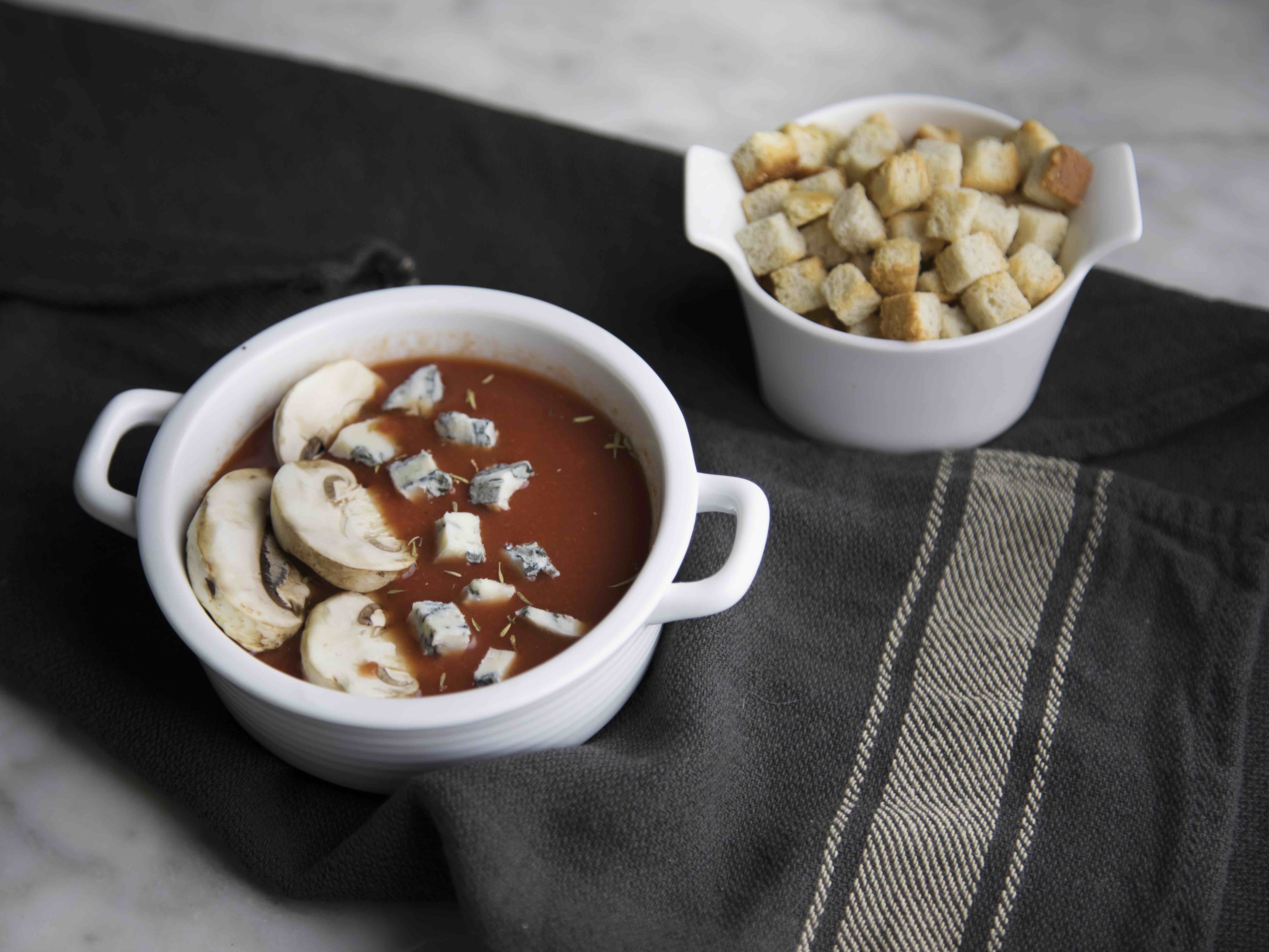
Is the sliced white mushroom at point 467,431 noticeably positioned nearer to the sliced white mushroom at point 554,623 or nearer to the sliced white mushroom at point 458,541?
the sliced white mushroom at point 458,541

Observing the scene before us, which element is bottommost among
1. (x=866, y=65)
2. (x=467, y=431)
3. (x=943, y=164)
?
(x=866, y=65)

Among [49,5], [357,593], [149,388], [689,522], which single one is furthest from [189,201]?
[689,522]

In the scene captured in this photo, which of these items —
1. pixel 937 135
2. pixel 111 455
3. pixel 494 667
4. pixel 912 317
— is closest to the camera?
pixel 494 667

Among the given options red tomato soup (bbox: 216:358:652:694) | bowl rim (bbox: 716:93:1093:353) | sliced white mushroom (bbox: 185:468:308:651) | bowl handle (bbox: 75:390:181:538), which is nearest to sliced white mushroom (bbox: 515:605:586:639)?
red tomato soup (bbox: 216:358:652:694)

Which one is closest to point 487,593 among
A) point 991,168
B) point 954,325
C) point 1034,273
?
point 954,325

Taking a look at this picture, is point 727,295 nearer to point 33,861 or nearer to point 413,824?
point 413,824

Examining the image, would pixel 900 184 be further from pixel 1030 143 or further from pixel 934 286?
pixel 1030 143
